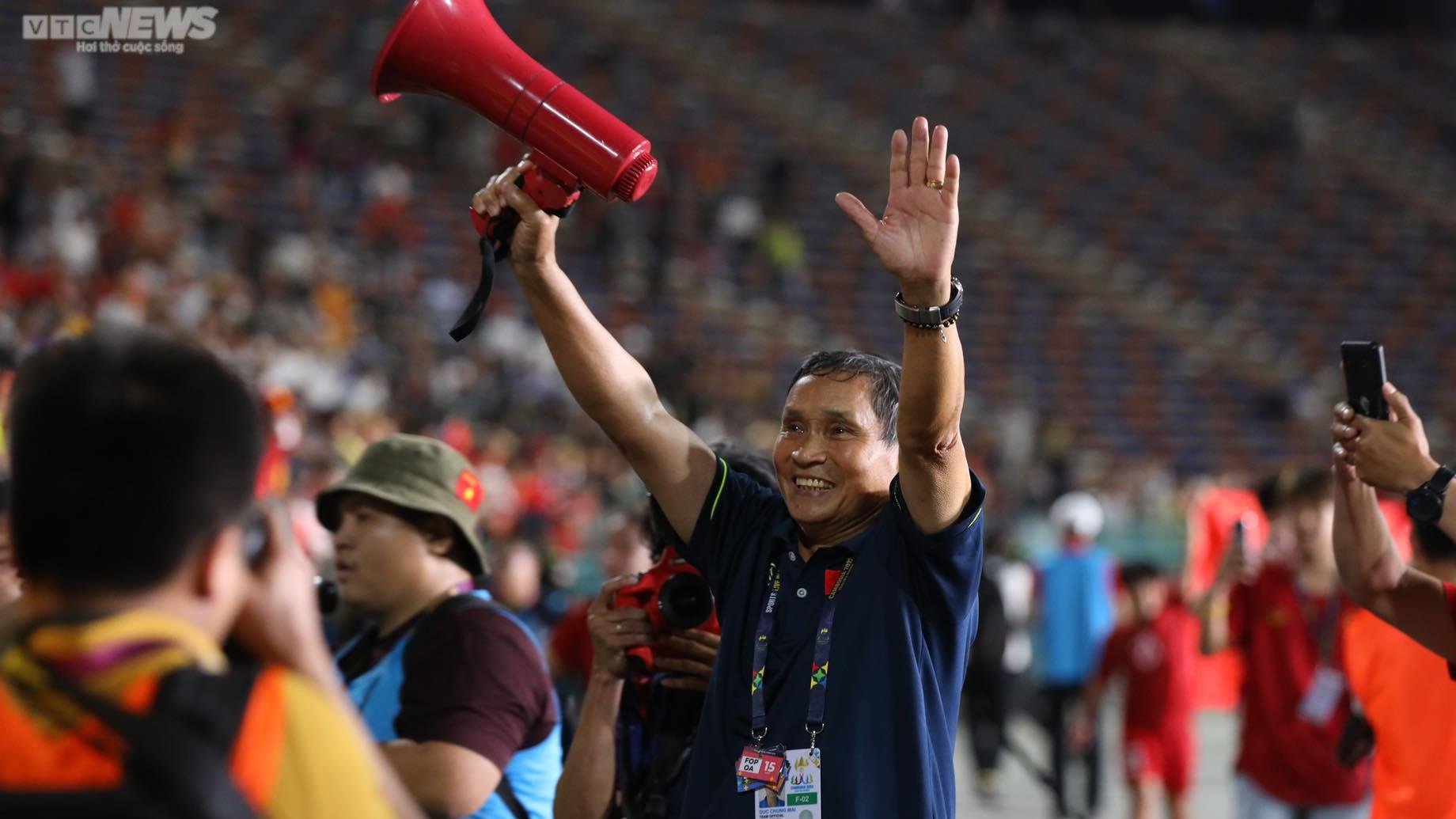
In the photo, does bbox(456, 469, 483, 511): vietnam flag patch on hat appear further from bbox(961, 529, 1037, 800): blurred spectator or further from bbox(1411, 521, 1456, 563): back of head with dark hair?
bbox(961, 529, 1037, 800): blurred spectator

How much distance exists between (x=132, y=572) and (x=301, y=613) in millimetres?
186

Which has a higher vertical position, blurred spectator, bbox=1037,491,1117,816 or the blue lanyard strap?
the blue lanyard strap

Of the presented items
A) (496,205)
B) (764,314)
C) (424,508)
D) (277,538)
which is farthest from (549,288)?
(764,314)

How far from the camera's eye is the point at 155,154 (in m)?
17.6

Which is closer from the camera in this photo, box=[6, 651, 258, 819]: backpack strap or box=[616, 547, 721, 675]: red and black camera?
box=[6, 651, 258, 819]: backpack strap

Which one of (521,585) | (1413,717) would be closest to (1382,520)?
(1413,717)

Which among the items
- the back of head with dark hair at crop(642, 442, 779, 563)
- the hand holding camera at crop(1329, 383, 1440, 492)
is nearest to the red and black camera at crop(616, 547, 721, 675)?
the back of head with dark hair at crop(642, 442, 779, 563)

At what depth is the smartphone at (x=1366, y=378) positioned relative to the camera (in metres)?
3.03

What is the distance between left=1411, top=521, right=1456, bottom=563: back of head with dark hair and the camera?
3.67m

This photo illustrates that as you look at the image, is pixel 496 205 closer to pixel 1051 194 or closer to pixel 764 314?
pixel 764 314

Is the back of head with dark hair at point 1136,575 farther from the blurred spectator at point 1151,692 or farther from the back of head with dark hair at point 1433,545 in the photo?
the back of head with dark hair at point 1433,545

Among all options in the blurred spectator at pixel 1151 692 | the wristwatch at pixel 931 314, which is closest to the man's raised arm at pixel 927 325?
the wristwatch at pixel 931 314

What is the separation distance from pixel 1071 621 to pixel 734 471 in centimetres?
781

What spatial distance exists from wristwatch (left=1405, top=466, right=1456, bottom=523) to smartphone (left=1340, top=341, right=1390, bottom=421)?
0.48 feet
